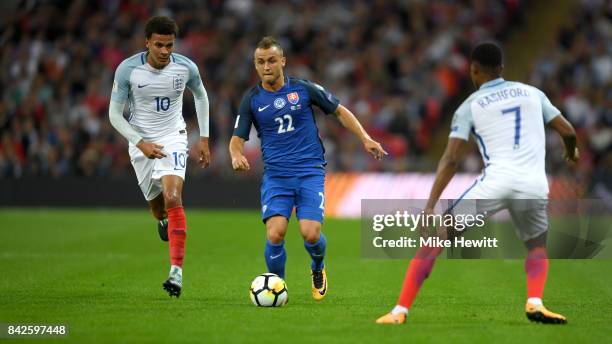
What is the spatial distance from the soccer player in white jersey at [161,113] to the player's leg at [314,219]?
1264 millimetres

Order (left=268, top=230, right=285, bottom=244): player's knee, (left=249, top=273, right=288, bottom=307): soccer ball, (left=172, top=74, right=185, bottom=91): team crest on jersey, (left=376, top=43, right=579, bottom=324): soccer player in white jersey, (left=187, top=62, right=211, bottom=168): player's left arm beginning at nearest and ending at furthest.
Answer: (left=376, top=43, right=579, bottom=324): soccer player in white jersey < (left=249, top=273, right=288, bottom=307): soccer ball < (left=268, top=230, right=285, bottom=244): player's knee < (left=172, top=74, right=185, bottom=91): team crest on jersey < (left=187, top=62, right=211, bottom=168): player's left arm

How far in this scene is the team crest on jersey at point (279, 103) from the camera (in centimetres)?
1013

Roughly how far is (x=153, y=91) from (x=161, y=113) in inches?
10.5

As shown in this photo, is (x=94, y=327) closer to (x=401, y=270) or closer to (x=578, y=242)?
(x=401, y=270)

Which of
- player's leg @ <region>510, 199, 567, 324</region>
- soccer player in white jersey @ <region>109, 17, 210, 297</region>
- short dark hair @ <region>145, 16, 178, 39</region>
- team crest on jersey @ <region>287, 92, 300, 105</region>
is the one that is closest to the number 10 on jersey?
soccer player in white jersey @ <region>109, 17, 210, 297</region>

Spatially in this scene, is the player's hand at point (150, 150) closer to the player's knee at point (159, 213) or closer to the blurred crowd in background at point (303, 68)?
the player's knee at point (159, 213)

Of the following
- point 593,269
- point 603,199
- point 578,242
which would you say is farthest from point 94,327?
point 603,199

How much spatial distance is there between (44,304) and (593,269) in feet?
23.6

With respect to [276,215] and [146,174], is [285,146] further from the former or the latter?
[146,174]

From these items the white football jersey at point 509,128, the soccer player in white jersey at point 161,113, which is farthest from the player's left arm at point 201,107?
the white football jersey at point 509,128

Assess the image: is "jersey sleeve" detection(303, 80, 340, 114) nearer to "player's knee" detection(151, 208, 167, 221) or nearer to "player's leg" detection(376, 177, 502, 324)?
"player's leg" detection(376, 177, 502, 324)

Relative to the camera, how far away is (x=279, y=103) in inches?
399

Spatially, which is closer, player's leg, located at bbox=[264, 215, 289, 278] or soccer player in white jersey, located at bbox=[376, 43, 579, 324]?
soccer player in white jersey, located at bbox=[376, 43, 579, 324]

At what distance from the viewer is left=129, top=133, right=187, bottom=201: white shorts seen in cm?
1076
